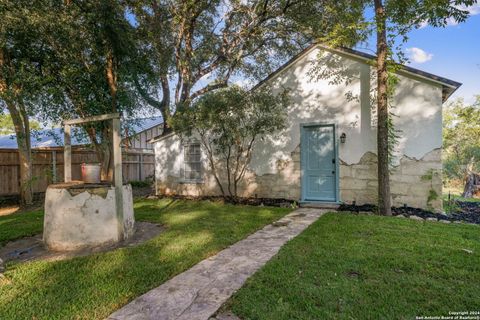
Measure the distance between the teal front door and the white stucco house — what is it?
26 mm

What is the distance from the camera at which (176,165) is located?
31.2 ft

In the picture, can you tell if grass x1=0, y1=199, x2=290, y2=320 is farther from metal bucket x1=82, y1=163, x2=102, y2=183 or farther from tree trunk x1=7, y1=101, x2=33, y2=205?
tree trunk x1=7, y1=101, x2=33, y2=205

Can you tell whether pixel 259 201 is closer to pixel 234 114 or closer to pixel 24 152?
pixel 234 114

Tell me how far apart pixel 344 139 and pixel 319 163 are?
0.92m

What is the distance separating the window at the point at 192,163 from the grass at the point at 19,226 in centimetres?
429

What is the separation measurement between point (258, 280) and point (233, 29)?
10028 millimetres

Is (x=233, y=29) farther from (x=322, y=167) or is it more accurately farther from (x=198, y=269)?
(x=198, y=269)

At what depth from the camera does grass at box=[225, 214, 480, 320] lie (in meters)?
2.32

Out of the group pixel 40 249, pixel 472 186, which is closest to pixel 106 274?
pixel 40 249

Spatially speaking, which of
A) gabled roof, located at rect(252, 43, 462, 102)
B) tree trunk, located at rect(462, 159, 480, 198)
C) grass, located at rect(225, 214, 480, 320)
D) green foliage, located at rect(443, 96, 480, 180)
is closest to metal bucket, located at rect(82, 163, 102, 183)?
grass, located at rect(225, 214, 480, 320)

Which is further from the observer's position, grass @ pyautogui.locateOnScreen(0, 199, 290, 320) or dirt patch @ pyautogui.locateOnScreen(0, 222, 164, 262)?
dirt patch @ pyautogui.locateOnScreen(0, 222, 164, 262)

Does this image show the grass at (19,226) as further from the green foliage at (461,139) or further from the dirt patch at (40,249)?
the green foliage at (461,139)

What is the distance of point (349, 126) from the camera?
7031 mm

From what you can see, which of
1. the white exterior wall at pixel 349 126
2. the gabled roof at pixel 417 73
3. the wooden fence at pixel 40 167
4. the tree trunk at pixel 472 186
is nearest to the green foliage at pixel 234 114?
the white exterior wall at pixel 349 126
